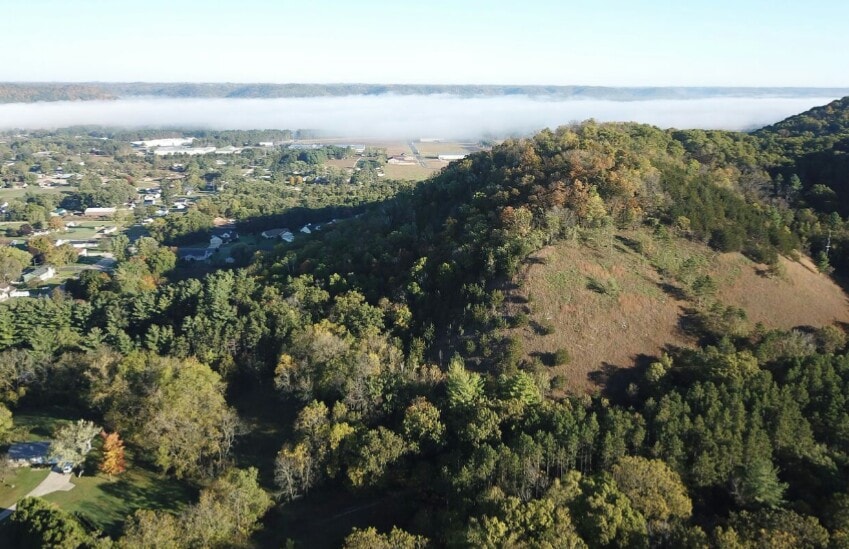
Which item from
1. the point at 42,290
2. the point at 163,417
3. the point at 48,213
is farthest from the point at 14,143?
the point at 163,417

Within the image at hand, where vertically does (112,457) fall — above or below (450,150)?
below

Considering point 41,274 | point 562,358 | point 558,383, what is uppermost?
point 562,358

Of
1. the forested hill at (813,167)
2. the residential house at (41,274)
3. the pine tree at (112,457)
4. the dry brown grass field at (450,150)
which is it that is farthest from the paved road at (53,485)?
the dry brown grass field at (450,150)

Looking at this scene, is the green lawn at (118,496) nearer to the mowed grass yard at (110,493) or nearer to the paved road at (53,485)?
the mowed grass yard at (110,493)

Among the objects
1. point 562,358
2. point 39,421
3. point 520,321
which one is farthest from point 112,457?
point 562,358

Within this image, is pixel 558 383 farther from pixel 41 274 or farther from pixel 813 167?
pixel 41 274

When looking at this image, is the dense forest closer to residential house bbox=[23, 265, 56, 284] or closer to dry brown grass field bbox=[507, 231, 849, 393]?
dry brown grass field bbox=[507, 231, 849, 393]
